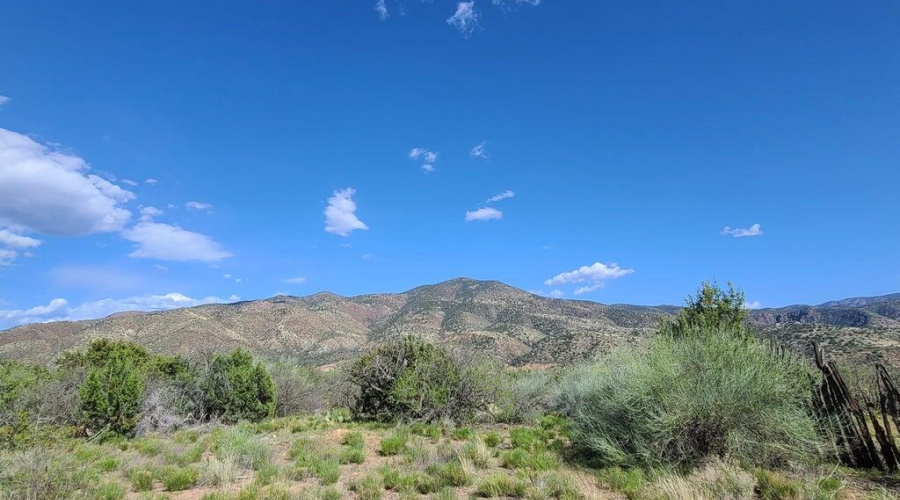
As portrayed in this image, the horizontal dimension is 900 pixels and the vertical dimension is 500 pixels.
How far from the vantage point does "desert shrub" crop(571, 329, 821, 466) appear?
8688mm

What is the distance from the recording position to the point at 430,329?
61.0 m

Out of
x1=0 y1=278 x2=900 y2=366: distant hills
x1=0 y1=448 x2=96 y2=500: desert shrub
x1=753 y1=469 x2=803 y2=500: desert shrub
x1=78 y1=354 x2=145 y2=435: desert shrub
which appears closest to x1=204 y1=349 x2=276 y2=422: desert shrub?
x1=78 y1=354 x2=145 y2=435: desert shrub

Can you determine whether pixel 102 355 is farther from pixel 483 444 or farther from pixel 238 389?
pixel 483 444

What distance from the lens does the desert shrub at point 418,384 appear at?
16.5 metres

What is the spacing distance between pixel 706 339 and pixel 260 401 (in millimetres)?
17978

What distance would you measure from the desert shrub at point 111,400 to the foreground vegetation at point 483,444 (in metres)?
0.05

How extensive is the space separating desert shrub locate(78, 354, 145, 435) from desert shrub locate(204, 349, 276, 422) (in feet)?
10.5

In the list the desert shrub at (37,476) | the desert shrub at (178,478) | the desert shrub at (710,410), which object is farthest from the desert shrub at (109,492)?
the desert shrub at (710,410)

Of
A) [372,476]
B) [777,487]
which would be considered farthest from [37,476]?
[777,487]

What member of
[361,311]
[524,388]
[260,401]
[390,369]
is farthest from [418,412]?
[361,311]

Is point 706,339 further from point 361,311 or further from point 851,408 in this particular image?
point 361,311

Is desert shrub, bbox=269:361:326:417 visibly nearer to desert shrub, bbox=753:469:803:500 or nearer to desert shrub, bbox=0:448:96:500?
desert shrub, bbox=0:448:96:500

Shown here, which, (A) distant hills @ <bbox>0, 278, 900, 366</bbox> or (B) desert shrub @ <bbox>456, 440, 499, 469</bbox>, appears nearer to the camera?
(B) desert shrub @ <bbox>456, 440, 499, 469</bbox>

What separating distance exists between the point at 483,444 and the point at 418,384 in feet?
19.4
